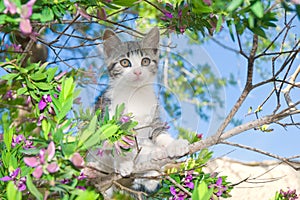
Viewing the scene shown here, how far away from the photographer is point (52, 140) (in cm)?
65

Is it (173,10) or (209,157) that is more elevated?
(173,10)

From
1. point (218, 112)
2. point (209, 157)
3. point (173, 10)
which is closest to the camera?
point (218, 112)

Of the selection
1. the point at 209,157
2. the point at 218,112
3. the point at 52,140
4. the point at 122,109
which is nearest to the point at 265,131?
the point at 209,157

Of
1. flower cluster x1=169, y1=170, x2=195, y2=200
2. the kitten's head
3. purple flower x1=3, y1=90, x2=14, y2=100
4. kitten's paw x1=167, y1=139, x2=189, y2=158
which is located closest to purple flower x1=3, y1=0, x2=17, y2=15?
the kitten's head

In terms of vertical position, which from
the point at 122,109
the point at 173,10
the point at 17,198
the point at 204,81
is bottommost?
the point at 17,198

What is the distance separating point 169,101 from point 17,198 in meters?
0.34

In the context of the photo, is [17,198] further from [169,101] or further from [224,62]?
[224,62]

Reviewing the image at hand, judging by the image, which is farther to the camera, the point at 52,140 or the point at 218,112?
the point at 218,112

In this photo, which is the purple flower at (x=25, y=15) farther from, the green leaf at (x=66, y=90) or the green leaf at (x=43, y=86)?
the green leaf at (x=43, y=86)

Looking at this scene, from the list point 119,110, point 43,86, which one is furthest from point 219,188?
point 43,86

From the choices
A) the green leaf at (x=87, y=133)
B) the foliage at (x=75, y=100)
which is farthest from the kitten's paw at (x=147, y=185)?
the green leaf at (x=87, y=133)

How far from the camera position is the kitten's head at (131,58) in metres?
0.81

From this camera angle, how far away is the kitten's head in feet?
2.65

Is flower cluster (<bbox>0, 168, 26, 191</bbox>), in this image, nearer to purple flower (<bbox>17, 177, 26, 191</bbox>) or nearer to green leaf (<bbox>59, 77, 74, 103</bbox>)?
purple flower (<bbox>17, 177, 26, 191</bbox>)
